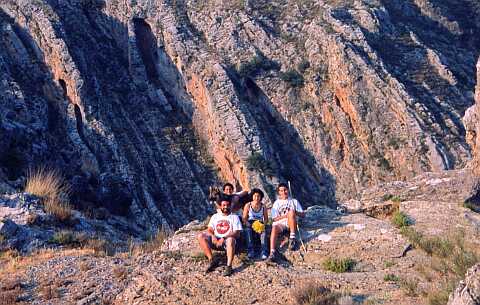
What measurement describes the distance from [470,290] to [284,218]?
14.8 ft

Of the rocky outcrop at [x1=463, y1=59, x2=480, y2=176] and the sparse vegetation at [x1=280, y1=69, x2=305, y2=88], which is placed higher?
the sparse vegetation at [x1=280, y1=69, x2=305, y2=88]

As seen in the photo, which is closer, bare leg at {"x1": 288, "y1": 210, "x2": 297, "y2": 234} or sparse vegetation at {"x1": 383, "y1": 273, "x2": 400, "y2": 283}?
sparse vegetation at {"x1": 383, "y1": 273, "x2": 400, "y2": 283}

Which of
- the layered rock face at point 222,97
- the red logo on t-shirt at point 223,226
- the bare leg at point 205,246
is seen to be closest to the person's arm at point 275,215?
the red logo on t-shirt at point 223,226

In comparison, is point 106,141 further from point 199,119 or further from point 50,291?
point 50,291

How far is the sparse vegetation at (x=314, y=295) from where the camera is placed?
23.1 feet

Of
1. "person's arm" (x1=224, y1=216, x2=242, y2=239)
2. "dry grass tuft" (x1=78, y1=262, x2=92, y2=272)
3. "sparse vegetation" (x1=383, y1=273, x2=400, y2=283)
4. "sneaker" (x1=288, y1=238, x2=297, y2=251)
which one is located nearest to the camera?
"sparse vegetation" (x1=383, y1=273, x2=400, y2=283)

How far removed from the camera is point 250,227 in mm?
9227

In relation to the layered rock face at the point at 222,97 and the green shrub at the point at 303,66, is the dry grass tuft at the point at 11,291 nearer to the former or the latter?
the layered rock face at the point at 222,97

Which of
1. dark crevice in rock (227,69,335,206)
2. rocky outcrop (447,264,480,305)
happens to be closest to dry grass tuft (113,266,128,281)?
rocky outcrop (447,264,480,305)

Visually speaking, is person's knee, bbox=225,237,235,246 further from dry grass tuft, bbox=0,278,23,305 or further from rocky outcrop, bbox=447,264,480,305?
rocky outcrop, bbox=447,264,480,305

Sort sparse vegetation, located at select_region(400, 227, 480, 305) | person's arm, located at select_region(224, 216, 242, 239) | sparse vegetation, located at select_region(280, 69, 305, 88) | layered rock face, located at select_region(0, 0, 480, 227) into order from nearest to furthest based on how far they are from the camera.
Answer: sparse vegetation, located at select_region(400, 227, 480, 305)
person's arm, located at select_region(224, 216, 242, 239)
layered rock face, located at select_region(0, 0, 480, 227)
sparse vegetation, located at select_region(280, 69, 305, 88)

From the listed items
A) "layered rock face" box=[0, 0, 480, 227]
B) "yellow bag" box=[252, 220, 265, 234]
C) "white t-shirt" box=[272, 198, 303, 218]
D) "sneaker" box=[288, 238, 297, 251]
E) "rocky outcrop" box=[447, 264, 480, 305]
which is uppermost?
"layered rock face" box=[0, 0, 480, 227]

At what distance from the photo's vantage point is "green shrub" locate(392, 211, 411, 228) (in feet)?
32.5

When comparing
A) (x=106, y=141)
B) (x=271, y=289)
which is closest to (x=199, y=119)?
(x=106, y=141)
